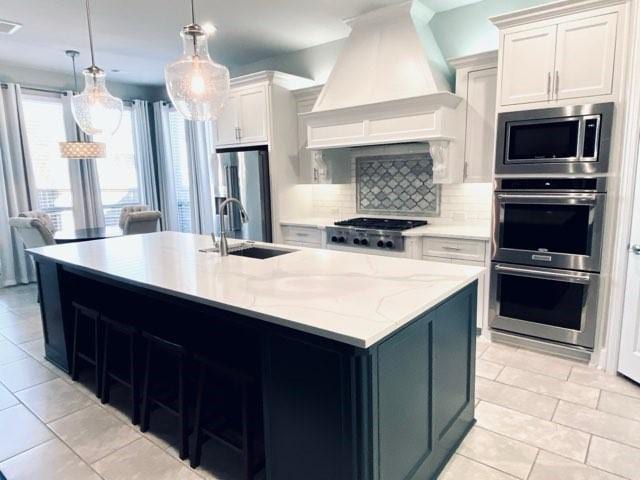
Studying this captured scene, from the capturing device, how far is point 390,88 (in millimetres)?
3766

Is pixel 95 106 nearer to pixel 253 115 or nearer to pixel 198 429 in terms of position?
pixel 253 115

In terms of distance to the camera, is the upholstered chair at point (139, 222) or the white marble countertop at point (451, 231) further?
the upholstered chair at point (139, 222)

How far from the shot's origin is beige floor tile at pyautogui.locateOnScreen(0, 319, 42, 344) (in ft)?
12.5

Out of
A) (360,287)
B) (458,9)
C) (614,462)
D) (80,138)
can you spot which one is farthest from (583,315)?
(80,138)

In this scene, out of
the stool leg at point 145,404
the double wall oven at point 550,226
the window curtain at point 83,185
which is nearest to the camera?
the stool leg at point 145,404

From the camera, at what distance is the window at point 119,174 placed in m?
6.59

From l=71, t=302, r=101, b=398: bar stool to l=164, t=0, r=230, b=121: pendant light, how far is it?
1469mm

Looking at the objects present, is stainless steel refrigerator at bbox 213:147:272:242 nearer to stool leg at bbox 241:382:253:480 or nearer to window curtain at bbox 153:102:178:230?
window curtain at bbox 153:102:178:230

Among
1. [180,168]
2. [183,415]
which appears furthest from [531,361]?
[180,168]

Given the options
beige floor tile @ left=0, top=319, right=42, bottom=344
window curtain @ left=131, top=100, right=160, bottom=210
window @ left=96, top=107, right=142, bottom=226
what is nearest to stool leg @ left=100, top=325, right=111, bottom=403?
beige floor tile @ left=0, top=319, right=42, bottom=344

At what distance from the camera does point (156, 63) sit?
18.1 ft

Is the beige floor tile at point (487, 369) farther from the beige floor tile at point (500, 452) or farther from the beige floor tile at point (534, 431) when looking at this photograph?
the beige floor tile at point (500, 452)

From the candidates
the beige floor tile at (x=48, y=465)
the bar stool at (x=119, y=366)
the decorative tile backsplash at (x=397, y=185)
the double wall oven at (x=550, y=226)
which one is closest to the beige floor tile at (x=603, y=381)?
the double wall oven at (x=550, y=226)

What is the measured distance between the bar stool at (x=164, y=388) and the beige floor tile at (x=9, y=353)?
5.31ft
